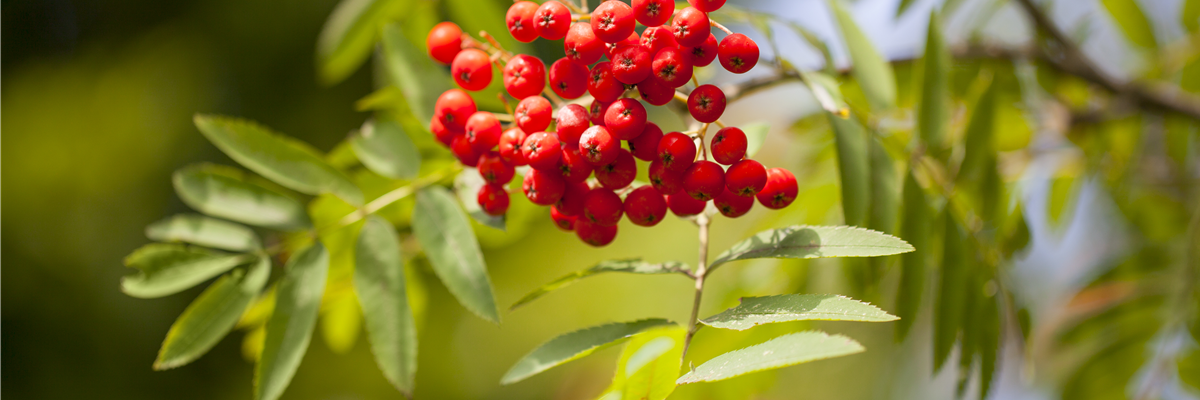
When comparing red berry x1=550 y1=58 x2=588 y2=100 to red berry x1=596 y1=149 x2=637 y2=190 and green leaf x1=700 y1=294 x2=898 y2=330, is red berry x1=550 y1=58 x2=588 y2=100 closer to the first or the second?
red berry x1=596 y1=149 x2=637 y2=190

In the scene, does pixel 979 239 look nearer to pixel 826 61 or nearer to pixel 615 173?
pixel 826 61

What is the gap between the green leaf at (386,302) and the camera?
58cm

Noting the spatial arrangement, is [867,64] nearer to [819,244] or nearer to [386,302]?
[819,244]

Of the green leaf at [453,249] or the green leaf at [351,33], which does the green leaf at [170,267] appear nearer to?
the green leaf at [453,249]

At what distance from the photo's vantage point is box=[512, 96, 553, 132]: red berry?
50 centimetres

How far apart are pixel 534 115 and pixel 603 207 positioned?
100 mm

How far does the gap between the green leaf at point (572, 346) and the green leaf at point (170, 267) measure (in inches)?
15.4

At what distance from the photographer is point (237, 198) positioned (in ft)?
2.35

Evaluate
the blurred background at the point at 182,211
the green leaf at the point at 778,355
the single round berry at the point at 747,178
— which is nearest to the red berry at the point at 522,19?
the single round berry at the point at 747,178

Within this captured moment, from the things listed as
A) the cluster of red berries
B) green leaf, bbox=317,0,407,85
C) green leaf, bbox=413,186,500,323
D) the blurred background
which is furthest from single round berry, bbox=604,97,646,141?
the blurred background

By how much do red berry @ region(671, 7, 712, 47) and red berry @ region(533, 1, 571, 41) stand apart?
106mm

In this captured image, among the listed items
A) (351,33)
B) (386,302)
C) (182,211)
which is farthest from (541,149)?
(182,211)

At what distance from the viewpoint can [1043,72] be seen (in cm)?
117

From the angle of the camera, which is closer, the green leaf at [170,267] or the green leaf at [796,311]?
the green leaf at [796,311]
